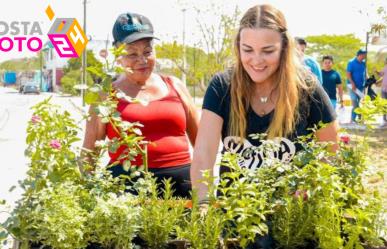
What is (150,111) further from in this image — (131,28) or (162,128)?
(131,28)

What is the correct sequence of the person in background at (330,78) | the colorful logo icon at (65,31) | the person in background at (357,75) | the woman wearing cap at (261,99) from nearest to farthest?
the woman wearing cap at (261,99) < the person in background at (330,78) < the person in background at (357,75) < the colorful logo icon at (65,31)

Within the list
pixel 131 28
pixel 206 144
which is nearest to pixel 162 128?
pixel 131 28

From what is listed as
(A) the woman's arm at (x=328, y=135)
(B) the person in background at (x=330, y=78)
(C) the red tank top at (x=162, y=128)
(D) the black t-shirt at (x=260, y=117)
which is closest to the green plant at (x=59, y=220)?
(D) the black t-shirt at (x=260, y=117)

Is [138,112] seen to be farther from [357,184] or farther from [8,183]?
[8,183]

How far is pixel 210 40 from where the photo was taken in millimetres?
24500

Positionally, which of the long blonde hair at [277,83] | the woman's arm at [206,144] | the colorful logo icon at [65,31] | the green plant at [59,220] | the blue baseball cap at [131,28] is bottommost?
the green plant at [59,220]

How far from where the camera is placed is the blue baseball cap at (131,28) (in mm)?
2455

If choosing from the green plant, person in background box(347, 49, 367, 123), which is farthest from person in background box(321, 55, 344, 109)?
the green plant

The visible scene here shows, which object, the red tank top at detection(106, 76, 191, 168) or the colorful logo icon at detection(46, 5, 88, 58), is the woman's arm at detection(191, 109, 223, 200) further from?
the colorful logo icon at detection(46, 5, 88, 58)

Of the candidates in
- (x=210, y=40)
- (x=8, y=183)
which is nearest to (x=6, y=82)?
(x=210, y=40)

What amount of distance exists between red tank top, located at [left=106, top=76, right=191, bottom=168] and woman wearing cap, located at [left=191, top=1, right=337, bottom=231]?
1.51ft

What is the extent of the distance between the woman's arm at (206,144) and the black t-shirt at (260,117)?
0.10 ft

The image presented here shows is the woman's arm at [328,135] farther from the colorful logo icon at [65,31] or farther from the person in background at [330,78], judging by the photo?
the colorful logo icon at [65,31]

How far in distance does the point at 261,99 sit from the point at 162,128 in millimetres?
632
